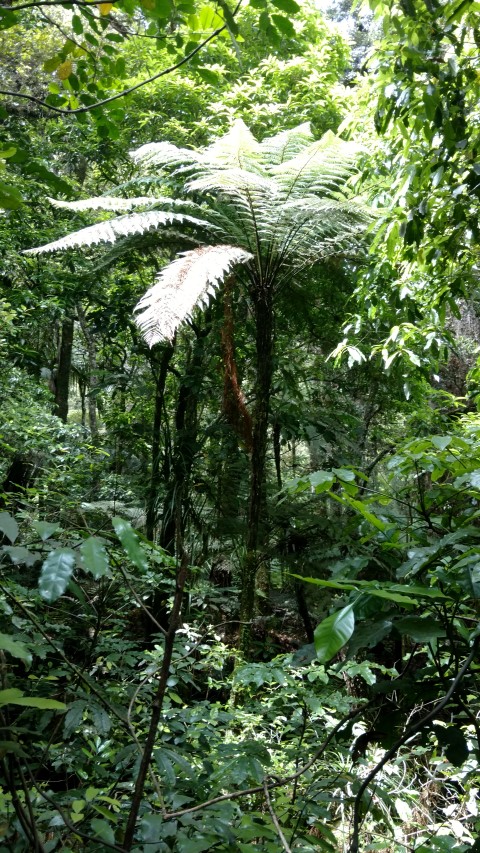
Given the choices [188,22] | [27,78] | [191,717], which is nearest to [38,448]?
[191,717]

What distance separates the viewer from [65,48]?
4.59ft

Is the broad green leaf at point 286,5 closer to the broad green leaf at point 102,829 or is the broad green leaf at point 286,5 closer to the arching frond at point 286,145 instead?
the broad green leaf at point 102,829

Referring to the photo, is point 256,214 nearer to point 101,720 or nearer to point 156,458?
point 156,458

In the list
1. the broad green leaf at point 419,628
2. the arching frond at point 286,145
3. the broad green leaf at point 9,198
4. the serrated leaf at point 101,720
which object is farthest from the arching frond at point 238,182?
the broad green leaf at point 419,628

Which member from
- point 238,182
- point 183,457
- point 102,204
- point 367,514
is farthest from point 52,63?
point 183,457

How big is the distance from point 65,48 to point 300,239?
6.91ft

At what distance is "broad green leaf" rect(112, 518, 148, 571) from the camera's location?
2.41ft

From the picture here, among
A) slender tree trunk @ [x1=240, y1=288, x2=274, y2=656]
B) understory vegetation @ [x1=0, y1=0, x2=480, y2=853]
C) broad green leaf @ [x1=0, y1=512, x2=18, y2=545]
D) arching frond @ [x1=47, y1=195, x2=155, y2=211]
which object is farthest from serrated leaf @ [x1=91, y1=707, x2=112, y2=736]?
arching frond @ [x1=47, y1=195, x2=155, y2=211]

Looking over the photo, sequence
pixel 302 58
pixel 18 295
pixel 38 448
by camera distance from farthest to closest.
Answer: pixel 302 58 → pixel 18 295 → pixel 38 448

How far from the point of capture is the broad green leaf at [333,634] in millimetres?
658

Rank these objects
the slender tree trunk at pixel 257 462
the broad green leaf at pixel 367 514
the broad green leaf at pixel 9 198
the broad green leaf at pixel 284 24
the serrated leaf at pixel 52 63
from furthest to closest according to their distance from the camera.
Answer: the slender tree trunk at pixel 257 462 < the serrated leaf at pixel 52 63 < the broad green leaf at pixel 284 24 < the broad green leaf at pixel 9 198 < the broad green leaf at pixel 367 514

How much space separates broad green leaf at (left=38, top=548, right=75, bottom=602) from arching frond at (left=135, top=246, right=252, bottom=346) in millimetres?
1979

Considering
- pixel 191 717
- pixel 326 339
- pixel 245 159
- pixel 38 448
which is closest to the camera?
pixel 191 717

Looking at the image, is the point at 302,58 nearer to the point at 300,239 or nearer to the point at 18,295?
the point at 300,239
